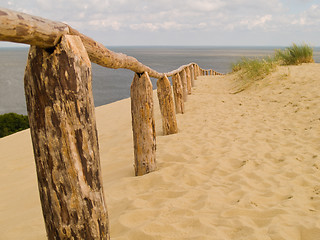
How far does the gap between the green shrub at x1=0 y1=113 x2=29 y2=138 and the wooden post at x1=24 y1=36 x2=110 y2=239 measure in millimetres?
9383

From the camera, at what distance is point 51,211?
155cm

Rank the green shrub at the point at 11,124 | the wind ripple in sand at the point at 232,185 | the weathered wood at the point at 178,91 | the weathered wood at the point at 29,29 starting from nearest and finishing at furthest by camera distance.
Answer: the weathered wood at the point at 29,29, the wind ripple in sand at the point at 232,185, the weathered wood at the point at 178,91, the green shrub at the point at 11,124

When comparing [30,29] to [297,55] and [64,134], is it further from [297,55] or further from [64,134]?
[297,55]

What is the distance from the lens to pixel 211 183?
2.98 m

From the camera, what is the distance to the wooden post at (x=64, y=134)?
146 centimetres

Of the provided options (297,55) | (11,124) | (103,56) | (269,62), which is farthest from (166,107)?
(297,55)

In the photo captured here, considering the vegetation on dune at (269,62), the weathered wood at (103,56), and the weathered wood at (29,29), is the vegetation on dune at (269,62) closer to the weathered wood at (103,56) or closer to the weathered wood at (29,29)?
the weathered wood at (103,56)

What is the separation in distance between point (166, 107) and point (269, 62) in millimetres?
7029

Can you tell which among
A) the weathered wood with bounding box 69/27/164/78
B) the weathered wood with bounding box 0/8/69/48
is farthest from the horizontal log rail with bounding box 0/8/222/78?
the weathered wood with bounding box 69/27/164/78

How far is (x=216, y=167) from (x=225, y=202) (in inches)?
34.1

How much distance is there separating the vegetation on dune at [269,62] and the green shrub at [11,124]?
25.6 feet

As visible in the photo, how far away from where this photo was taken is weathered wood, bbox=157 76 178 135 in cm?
513

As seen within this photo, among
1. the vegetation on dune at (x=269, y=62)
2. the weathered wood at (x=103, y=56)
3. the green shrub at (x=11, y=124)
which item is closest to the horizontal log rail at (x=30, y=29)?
the weathered wood at (x=103, y=56)

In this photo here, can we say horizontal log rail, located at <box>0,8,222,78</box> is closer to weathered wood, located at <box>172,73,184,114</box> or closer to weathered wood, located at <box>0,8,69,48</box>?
weathered wood, located at <box>0,8,69,48</box>
